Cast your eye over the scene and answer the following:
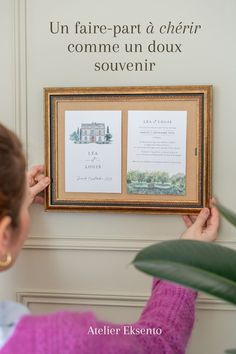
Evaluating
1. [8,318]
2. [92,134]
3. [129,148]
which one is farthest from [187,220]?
[8,318]

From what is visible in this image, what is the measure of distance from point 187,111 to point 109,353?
93 cm

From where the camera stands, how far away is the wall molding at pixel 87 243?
161 centimetres

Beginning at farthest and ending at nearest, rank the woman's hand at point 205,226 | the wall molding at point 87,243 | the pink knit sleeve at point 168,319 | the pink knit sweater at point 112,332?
1. the wall molding at point 87,243
2. the woman's hand at point 205,226
3. the pink knit sleeve at point 168,319
4. the pink knit sweater at point 112,332

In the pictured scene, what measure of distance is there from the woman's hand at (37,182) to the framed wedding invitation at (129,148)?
0.03 metres

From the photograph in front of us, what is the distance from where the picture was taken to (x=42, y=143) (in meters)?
1.66

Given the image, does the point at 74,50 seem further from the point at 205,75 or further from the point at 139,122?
the point at 205,75

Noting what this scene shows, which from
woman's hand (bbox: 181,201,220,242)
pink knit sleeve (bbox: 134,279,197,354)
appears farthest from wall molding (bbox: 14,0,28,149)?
pink knit sleeve (bbox: 134,279,197,354)

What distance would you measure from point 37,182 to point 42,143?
6.0 inches

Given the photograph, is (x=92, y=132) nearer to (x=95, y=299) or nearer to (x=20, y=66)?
(x=20, y=66)

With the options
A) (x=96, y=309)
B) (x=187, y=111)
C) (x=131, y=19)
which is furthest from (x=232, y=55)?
(x=96, y=309)

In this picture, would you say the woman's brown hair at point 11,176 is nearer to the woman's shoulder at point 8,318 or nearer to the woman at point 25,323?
the woman at point 25,323

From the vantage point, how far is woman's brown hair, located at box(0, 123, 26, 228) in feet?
2.63

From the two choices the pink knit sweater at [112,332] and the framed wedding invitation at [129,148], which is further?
the framed wedding invitation at [129,148]

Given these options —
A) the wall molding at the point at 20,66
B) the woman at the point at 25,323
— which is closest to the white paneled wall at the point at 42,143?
the wall molding at the point at 20,66
